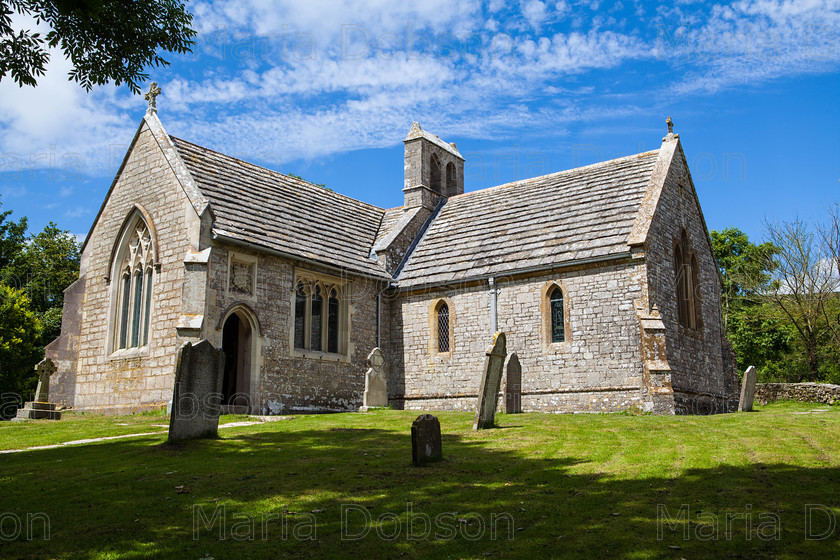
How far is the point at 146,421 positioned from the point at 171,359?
1971 millimetres

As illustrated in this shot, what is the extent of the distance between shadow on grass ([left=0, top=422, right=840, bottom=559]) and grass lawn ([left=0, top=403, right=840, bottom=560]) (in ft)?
0.08

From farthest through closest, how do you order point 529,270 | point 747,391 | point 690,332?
point 690,332, point 529,270, point 747,391

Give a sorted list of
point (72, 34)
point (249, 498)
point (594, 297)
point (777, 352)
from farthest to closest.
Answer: point (777, 352), point (594, 297), point (72, 34), point (249, 498)

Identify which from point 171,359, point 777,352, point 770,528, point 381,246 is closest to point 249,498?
point 770,528

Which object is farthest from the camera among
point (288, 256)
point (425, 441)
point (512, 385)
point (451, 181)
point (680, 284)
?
point (451, 181)

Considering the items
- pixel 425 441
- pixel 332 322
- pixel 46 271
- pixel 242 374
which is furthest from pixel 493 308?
pixel 46 271

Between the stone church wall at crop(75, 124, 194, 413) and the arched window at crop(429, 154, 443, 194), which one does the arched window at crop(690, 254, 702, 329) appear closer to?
the arched window at crop(429, 154, 443, 194)

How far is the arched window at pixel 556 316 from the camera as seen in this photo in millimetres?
20766

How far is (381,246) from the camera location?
2497 centimetres

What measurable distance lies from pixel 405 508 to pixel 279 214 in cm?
1591

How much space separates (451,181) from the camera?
31.3m

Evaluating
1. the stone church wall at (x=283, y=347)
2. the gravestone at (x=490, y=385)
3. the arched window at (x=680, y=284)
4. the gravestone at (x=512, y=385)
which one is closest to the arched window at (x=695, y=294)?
the arched window at (x=680, y=284)

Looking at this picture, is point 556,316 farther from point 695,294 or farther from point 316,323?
point 316,323

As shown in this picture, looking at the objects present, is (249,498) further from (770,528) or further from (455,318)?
(455,318)
